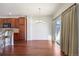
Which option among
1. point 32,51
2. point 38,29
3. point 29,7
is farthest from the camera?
point 38,29

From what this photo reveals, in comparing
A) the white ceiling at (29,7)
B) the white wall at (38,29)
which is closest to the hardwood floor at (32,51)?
the white ceiling at (29,7)

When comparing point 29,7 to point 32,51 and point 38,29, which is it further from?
point 38,29

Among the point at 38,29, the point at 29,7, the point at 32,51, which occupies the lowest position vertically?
the point at 32,51

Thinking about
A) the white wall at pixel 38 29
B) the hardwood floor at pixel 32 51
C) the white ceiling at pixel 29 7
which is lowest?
the hardwood floor at pixel 32 51

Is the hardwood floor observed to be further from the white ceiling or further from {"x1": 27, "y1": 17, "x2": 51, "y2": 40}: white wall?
{"x1": 27, "y1": 17, "x2": 51, "y2": 40}: white wall

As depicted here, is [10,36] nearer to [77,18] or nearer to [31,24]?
[31,24]

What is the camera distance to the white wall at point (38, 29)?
1080 cm

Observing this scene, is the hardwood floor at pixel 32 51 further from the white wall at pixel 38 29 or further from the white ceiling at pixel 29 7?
the white wall at pixel 38 29

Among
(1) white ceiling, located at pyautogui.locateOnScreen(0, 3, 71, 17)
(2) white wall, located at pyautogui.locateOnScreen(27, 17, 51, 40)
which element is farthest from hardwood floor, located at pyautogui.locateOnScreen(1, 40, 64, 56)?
(2) white wall, located at pyautogui.locateOnScreen(27, 17, 51, 40)

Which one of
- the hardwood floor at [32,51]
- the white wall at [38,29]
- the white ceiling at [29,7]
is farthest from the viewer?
the white wall at [38,29]

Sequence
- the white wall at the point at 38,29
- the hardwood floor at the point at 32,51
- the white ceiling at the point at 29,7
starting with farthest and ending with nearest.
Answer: the white wall at the point at 38,29
the white ceiling at the point at 29,7
the hardwood floor at the point at 32,51

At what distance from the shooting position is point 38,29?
11.0 meters

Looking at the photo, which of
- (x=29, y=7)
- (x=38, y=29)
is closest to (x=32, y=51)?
(x=29, y=7)

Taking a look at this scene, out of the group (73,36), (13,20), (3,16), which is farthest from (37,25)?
(73,36)
